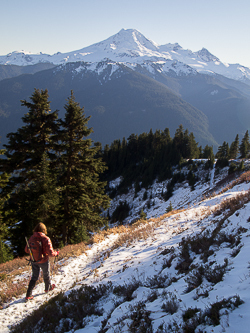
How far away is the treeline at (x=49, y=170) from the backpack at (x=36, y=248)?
718cm

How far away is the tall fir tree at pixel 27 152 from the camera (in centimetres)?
1371

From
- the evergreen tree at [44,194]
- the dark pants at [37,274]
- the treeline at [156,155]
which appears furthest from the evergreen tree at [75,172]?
the treeline at [156,155]

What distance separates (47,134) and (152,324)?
1328 cm

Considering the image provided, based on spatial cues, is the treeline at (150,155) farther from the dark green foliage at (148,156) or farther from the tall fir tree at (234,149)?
the tall fir tree at (234,149)

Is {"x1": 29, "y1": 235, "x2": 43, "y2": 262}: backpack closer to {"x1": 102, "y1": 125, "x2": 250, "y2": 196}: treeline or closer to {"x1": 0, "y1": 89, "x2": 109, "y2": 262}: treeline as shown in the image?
{"x1": 0, "y1": 89, "x2": 109, "y2": 262}: treeline

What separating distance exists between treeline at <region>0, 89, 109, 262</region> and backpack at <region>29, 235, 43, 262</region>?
718cm

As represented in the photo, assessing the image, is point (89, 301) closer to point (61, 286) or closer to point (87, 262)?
point (61, 286)

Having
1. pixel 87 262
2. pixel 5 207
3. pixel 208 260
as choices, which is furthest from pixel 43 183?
pixel 208 260

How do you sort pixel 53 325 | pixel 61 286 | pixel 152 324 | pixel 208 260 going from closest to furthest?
pixel 152 324 < pixel 53 325 < pixel 208 260 < pixel 61 286

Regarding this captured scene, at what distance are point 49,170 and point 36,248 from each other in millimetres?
8344

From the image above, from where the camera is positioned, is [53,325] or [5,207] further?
[5,207]

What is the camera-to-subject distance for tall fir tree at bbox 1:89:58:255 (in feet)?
45.0

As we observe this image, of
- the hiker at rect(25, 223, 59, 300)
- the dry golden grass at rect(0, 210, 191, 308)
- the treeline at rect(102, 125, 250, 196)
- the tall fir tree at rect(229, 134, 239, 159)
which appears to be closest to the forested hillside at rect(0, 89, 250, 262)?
the dry golden grass at rect(0, 210, 191, 308)

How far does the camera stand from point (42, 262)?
6246 mm
